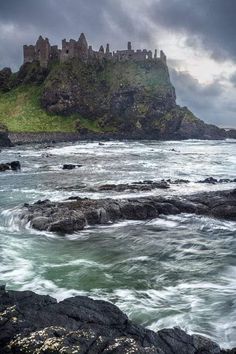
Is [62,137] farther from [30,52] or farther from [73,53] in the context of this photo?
[30,52]

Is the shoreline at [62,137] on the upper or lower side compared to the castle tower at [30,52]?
lower

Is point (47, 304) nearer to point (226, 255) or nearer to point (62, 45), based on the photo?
point (226, 255)

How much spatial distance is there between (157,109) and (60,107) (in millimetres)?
38701

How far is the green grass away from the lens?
12481cm

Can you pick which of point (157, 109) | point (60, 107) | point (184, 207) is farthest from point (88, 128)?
point (184, 207)

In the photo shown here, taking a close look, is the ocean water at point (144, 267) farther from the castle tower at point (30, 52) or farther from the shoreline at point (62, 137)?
the castle tower at point (30, 52)

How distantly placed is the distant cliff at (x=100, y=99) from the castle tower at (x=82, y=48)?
314 centimetres

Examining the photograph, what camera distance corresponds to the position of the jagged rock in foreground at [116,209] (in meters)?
21.1

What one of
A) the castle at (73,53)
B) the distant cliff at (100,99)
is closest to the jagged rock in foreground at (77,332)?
the distant cliff at (100,99)

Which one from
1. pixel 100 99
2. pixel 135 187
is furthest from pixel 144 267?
pixel 100 99

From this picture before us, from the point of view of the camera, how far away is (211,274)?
15289 mm

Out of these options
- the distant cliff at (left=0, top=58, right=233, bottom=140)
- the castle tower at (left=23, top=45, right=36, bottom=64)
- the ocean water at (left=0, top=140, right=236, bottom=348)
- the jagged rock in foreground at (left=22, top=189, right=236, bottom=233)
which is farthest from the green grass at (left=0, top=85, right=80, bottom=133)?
the ocean water at (left=0, top=140, right=236, bottom=348)

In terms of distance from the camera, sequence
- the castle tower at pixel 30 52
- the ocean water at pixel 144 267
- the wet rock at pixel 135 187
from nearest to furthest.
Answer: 1. the ocean water at pixel 144 267
2. the wet rock at pixel 135 187
3. the castle tower at pixel 30 52

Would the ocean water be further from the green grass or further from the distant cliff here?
the distant cliff
